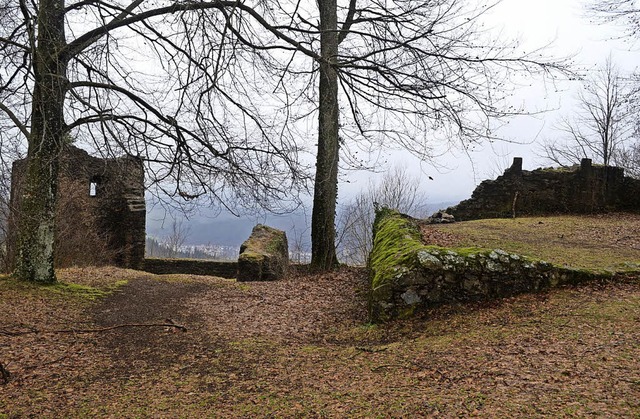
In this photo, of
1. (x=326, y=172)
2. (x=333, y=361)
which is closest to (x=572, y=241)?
(x=326, y=172)

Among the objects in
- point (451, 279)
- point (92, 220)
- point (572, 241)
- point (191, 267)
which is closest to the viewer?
point (451, 279)

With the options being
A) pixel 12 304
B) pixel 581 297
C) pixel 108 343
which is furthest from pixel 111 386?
pixel 581 297

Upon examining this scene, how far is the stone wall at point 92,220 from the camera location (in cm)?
1359

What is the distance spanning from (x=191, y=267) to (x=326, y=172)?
1006cm

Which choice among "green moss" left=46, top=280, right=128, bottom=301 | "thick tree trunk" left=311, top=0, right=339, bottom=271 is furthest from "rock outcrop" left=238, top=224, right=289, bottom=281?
"green moss" left=46, top=280, right=128, bottom=301

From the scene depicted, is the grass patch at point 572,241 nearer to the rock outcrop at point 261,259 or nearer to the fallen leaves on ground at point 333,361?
the fallen leaves on ground at point 333,361

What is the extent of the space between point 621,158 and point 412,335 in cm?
3064

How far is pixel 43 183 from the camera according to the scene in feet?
25.4

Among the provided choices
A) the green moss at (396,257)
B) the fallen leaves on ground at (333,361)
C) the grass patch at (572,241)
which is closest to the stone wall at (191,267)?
the grass patch at (572,241)

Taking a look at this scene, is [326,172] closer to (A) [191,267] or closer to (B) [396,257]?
(B) [396,257]

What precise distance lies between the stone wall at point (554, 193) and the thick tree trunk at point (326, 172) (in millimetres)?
7697

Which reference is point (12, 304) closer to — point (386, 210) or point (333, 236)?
point (333, 236)

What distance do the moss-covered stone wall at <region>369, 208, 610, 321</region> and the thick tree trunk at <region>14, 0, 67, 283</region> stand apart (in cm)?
538

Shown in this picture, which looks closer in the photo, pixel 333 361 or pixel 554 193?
pixel 333 361
